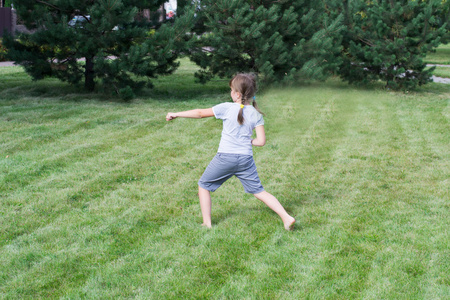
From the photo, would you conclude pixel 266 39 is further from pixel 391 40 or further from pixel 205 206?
pixel 205 206

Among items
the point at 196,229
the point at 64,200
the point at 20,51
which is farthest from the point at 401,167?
the point at 20,51

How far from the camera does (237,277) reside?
305 centimetres

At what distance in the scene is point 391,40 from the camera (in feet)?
Answer: 36.5

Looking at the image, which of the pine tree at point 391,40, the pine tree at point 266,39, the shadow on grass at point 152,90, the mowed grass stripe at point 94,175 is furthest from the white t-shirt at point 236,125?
the pine tree at point 391,40

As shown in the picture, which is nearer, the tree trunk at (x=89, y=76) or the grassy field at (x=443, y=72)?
the tree trunk at (x=89, y=76)

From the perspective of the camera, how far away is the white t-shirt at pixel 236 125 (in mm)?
3665

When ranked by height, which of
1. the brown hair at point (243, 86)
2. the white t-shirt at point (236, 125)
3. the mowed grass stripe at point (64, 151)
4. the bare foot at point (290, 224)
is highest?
the brown hair at point (243, 86)

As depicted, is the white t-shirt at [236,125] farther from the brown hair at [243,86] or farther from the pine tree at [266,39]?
the pine tree at [266,39]

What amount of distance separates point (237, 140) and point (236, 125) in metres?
0.12

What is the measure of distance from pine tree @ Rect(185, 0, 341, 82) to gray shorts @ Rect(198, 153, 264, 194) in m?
6.13

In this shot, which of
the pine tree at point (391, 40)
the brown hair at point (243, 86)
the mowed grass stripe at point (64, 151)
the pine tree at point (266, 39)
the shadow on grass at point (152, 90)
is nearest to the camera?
the brown hair at point (243, 86)

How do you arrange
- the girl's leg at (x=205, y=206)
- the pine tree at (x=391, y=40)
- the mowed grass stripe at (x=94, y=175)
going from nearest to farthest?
the girl's leg at (x=205, y=206) → the mowed grass stripe at (x=94, y=175) → the pine tree at (x=391, y=40)

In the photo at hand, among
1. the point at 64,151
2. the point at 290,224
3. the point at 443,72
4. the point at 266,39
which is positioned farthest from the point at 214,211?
the point at 443,72

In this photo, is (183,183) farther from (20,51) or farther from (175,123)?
(20,51)
